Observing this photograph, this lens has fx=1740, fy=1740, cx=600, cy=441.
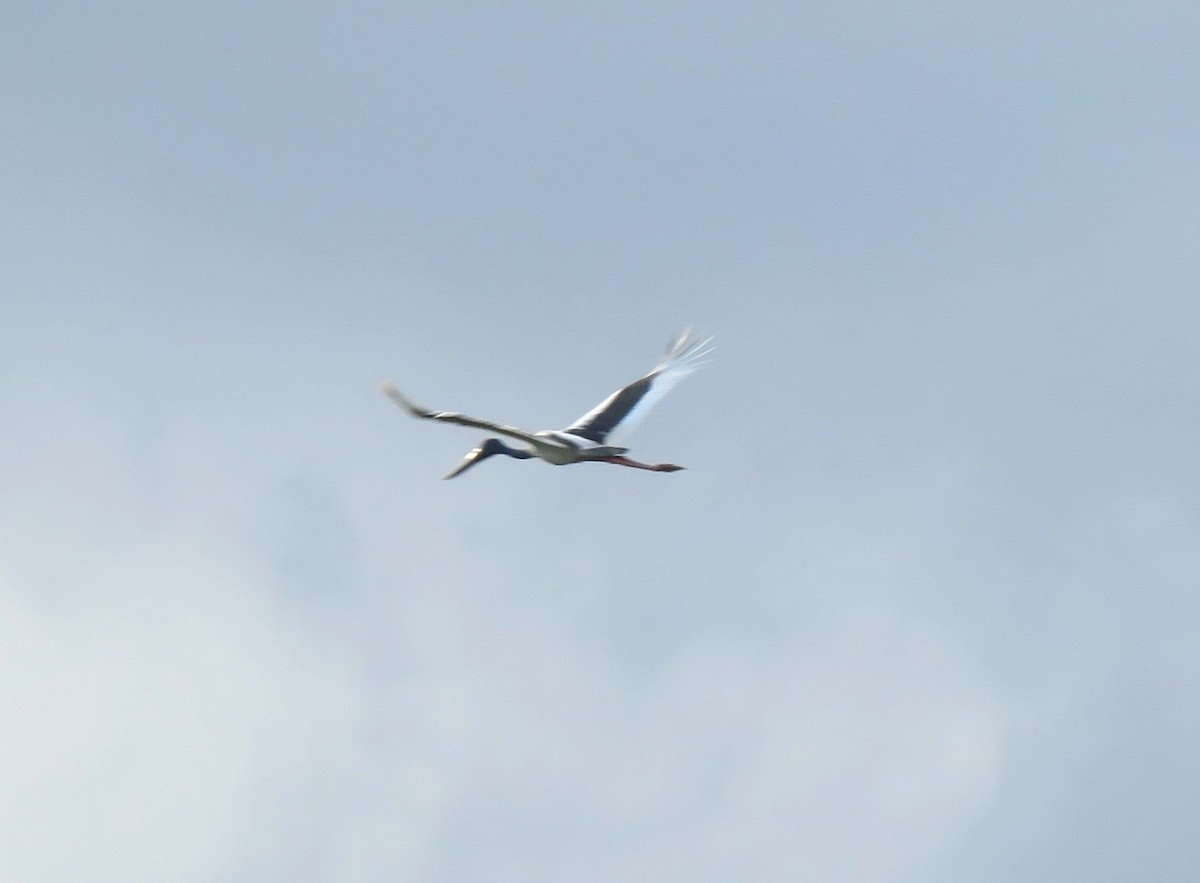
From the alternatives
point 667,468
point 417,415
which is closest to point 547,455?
point 667,468

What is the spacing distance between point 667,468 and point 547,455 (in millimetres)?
3933

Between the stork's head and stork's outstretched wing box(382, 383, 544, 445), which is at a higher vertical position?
the stork's head

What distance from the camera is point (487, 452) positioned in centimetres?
5581

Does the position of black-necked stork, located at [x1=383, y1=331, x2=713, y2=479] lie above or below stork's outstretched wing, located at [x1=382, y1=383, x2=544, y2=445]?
above

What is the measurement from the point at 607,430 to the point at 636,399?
2.91m

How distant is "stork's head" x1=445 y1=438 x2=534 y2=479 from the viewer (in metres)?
55.6

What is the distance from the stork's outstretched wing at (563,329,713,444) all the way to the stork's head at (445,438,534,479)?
2.08 metres

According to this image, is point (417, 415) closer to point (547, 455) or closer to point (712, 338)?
point (547, 455)

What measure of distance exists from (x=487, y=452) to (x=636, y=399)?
18.0ft

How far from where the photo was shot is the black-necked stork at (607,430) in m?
51.7

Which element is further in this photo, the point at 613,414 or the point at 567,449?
the point at 613,414

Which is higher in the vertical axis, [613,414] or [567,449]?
[613,414]

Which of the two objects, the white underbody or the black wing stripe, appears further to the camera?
the black wing stripe

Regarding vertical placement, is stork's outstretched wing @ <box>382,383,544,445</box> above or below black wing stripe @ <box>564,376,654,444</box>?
below
